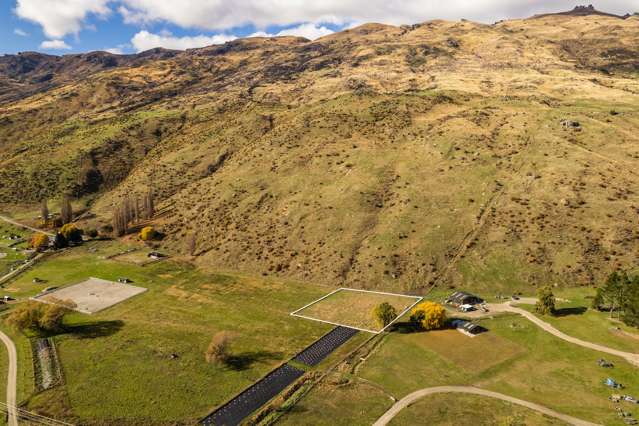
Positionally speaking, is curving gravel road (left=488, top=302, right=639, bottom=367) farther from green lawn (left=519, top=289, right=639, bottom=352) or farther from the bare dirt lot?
the bare dirt lot

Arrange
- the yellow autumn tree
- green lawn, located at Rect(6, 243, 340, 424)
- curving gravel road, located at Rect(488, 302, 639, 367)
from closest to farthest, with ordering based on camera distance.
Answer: green lawn, located at Rect(6, 243, 340, 424) < curving gravel road, located at Rect(488, 302, 639, 367) < the yellow autumn tree

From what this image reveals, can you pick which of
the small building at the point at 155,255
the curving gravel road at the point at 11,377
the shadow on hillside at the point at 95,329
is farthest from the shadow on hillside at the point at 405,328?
the small building at the point at 155,255

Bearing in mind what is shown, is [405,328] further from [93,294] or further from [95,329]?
[93,294]

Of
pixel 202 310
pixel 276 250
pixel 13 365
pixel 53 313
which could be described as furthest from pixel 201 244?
pixel 13 365

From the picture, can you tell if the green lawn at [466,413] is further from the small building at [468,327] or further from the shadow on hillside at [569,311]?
the shadow on hillside at [569,311]

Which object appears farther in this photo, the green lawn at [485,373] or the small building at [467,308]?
the small building at [467,308]

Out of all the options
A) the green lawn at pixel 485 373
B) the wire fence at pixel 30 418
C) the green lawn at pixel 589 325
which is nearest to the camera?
the wire fence at pixel 30 418

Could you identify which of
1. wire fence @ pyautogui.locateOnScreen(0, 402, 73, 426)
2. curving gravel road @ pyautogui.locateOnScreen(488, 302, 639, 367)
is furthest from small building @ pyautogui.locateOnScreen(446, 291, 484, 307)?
wire fence @ pyautogui.locateOnScreen(0, 402, 73, 426)

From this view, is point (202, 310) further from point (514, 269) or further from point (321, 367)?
point (514, 269)
